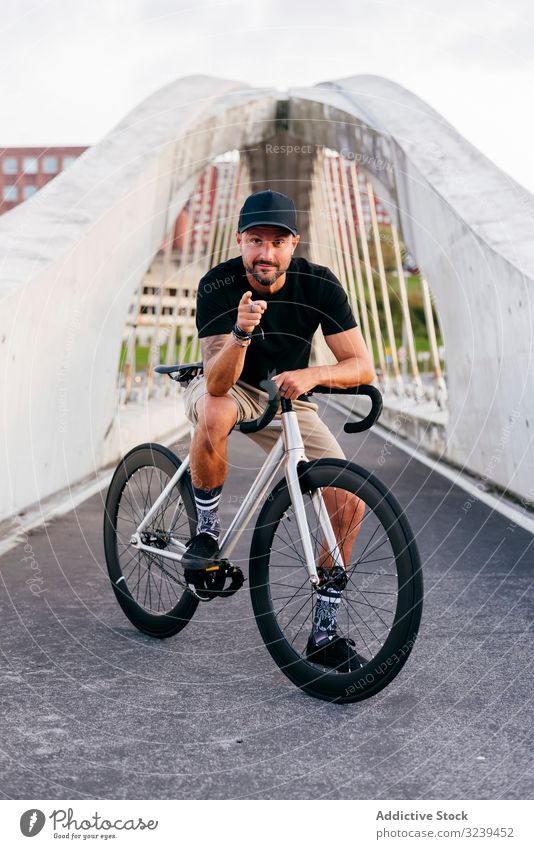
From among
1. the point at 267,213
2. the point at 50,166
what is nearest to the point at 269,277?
the point at 267,213

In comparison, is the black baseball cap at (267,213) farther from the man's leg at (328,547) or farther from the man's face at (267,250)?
the man's leg at (328,547)

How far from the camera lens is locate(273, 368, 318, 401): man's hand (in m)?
3.78

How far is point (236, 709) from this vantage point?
12.5ft

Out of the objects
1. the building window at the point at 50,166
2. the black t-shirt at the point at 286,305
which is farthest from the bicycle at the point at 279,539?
the building window at the point at 50,166

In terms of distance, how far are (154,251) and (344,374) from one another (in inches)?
351

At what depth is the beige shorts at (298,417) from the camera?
4113mm

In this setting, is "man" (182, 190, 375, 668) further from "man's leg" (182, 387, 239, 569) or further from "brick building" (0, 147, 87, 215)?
"brick building" (0, 147, 87, 215)

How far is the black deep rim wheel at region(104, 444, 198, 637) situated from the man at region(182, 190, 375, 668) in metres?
0.36

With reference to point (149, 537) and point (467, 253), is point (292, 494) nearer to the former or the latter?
point (149, 537)

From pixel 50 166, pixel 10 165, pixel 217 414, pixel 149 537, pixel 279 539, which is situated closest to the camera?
pixel 217 414

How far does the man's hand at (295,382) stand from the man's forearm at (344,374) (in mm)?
14

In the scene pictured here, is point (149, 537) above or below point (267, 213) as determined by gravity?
below

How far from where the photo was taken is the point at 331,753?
11.1ft

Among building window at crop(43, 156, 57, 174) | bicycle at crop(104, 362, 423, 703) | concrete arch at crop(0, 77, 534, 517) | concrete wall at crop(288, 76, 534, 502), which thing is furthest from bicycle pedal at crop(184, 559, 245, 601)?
building window at crop(43, 156, 57, 174)
